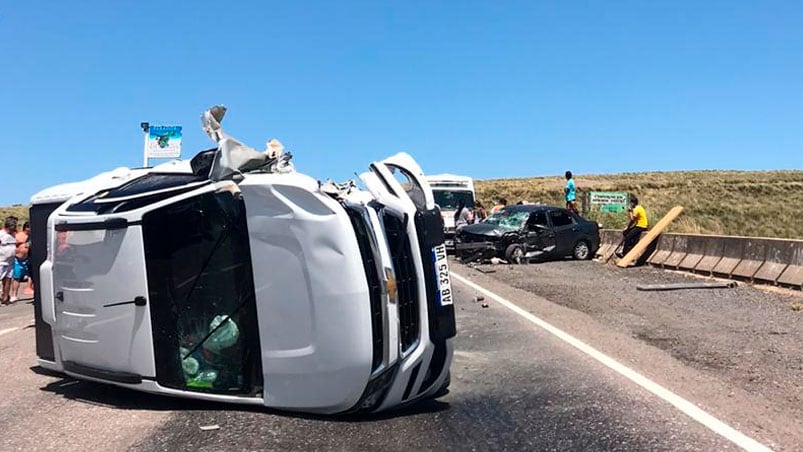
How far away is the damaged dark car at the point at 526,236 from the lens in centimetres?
1939

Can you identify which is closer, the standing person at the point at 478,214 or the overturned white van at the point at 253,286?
the overturned white van at the point at 253,286

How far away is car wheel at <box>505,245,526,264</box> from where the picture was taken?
1936 centimetres

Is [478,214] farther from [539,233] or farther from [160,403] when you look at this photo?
[160,403]

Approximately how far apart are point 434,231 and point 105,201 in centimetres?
254

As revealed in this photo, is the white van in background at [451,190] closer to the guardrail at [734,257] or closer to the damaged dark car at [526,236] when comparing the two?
the damaged dark car at [526,236]

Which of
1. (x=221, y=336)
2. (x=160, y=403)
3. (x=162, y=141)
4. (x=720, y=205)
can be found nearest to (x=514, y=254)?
(x=162, y=141)

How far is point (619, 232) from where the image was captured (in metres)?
21.3

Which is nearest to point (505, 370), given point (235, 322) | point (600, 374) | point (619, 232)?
point (600, 374)

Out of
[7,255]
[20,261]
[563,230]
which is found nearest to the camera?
[7,255]

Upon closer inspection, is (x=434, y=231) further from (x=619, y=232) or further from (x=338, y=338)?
(x=619, y=232)

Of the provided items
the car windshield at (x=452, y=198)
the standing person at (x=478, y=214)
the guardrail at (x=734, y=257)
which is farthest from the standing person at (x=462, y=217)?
the guardrail at (x=734, y=257)

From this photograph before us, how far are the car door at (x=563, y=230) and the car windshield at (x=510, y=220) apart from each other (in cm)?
88

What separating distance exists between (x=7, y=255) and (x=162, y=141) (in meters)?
6.43

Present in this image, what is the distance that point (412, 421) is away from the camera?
5.21 metres
